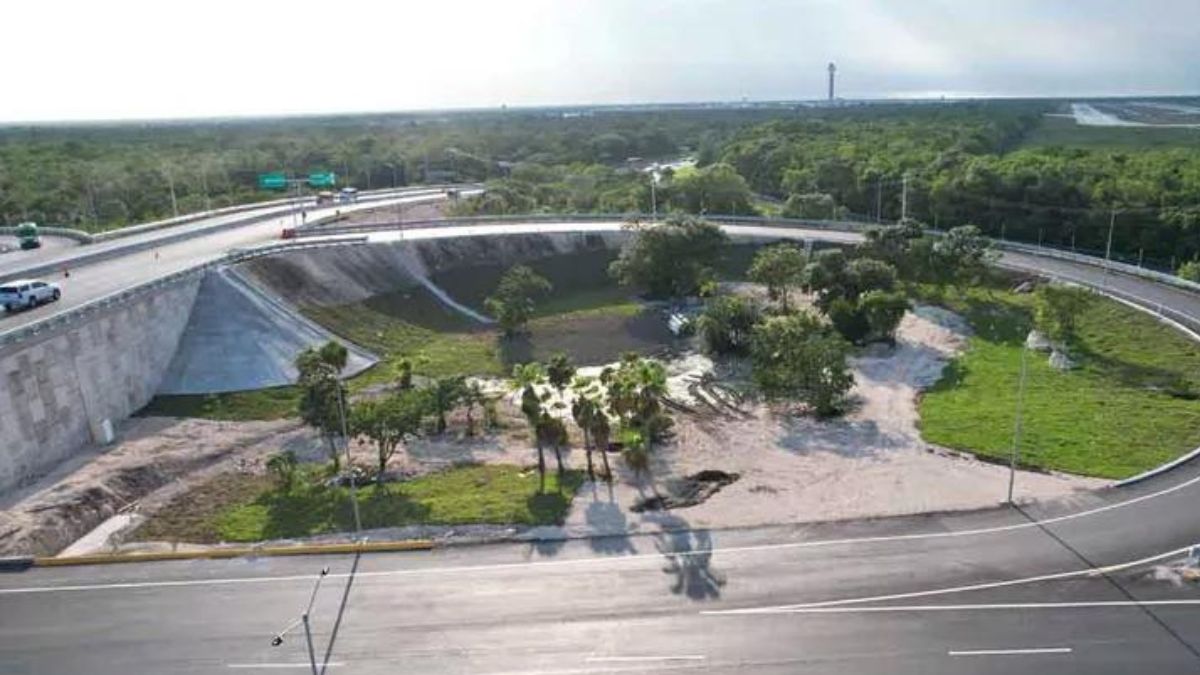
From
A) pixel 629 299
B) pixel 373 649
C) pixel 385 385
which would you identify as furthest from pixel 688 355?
pixel 373 649

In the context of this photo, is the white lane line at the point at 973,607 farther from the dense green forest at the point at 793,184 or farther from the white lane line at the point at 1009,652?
the dense green forest at the point at 793,184

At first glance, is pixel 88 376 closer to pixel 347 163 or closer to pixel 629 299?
pixel 629 299

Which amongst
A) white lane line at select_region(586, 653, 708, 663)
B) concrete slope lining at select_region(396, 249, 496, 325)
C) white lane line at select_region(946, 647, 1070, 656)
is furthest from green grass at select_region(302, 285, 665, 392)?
white lane line at select_region(946, 647, 1070, 656)

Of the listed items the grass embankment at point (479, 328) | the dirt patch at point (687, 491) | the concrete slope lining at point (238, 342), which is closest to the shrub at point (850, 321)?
the grass embankment at point (479, 328)

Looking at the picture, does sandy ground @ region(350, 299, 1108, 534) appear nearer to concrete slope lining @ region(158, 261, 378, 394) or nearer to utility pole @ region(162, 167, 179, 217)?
concrete slope lining @ region(158, 261, 378, 394)

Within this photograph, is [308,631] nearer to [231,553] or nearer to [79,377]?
[231,553]

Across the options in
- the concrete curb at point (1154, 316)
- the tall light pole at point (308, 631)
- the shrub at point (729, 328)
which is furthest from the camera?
the shrub at point (729, 328)
